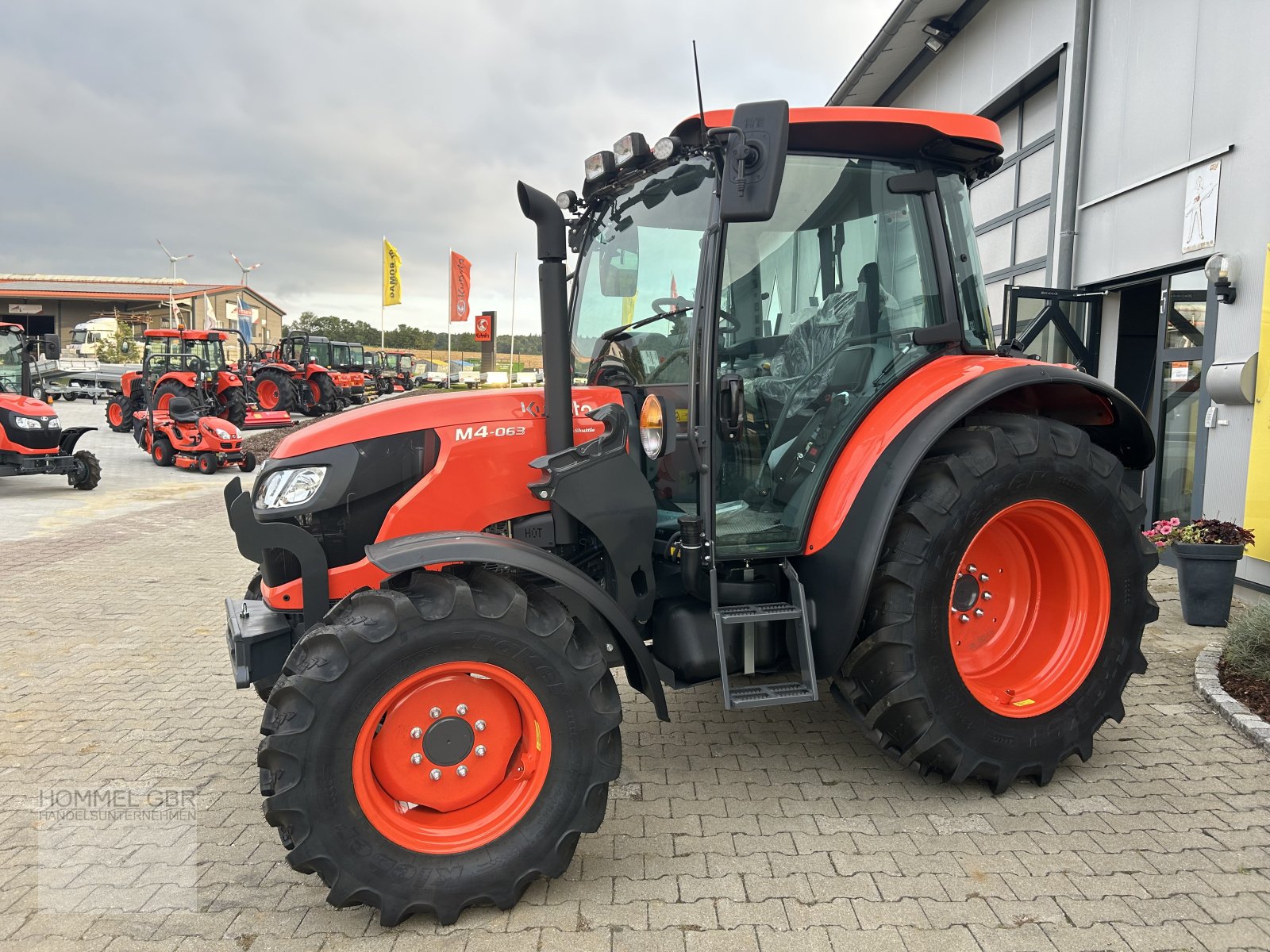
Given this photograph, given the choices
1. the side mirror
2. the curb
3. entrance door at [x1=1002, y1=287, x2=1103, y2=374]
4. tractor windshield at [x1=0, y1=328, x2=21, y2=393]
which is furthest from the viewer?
tractor windshield at [x1=0, y1=328, x2=21, y2=393]

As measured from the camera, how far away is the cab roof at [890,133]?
2939 mm

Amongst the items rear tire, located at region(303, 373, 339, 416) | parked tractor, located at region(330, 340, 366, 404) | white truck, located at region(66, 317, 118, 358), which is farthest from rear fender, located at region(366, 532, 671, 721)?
white truck, located at region(66, 317, 118, 358)

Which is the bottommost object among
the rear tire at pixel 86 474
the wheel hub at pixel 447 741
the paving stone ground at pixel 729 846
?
the paving stone ground at pixel 729 846

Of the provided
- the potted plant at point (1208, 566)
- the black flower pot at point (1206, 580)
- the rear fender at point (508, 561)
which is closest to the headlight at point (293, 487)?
the rear fender at point (508, 561)

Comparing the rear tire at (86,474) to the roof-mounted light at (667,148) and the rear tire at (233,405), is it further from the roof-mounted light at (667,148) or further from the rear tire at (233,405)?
the roof-mounted light at (667,148)

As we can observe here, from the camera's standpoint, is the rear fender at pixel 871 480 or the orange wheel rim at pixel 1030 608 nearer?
the rear fender at pixel 871 480

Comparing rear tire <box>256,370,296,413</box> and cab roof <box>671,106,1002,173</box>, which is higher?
cab roof <box>671,106,1002,173</box>

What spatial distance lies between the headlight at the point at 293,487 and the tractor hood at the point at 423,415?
7 centimetres

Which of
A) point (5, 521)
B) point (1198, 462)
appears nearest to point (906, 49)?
point (1198, 462)

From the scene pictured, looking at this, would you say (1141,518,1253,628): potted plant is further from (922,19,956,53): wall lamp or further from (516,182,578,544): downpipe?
(922,19,956,53): wall lamp

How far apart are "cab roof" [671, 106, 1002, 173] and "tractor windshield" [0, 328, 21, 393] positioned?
41.4 ft

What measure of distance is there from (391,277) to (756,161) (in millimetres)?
27211

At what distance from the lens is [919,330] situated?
3.27m

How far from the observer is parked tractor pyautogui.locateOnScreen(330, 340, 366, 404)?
2594 centimetres
